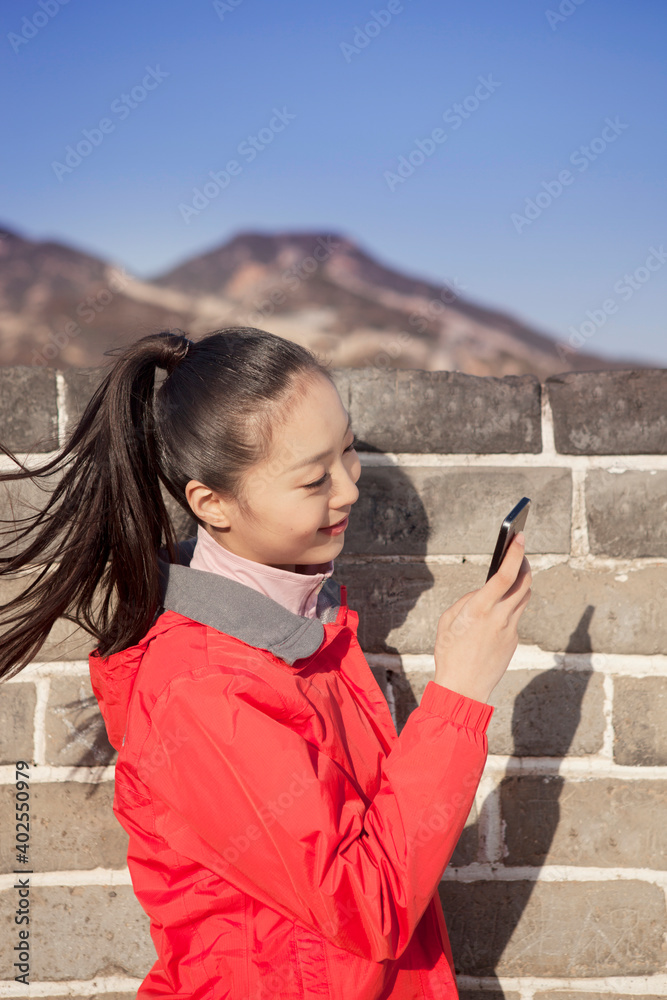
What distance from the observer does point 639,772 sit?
4.83 ft

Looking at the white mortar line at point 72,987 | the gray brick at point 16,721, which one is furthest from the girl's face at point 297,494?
the white mortar line at point 72,987

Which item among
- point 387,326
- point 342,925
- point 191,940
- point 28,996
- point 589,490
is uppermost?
point 387,326

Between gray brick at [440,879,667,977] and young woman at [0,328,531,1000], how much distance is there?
310 millimetres

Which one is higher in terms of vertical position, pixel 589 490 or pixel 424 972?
pixel 589 490

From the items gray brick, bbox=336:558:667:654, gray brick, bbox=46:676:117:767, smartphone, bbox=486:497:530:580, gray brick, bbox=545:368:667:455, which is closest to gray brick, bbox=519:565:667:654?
gray brick, bbox=336:558:667:654

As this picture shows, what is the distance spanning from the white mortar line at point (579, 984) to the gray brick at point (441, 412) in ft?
3.68

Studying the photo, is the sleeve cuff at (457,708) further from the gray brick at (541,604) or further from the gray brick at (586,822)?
the gray brick at (586,822)

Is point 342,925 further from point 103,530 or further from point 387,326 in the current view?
point 387,326

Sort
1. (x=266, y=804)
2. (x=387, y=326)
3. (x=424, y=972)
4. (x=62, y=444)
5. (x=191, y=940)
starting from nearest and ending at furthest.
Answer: (x=266, y=804)
(x=191, y=940)
(x=424, y=972)
(x=62, y=444)
(x=387, y=326)

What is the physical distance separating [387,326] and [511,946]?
10182 mm

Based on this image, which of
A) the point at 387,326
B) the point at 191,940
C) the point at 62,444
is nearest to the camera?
the point at 191,940

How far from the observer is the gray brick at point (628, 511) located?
56.5 inches

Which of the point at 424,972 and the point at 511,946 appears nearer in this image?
the point at 424,972

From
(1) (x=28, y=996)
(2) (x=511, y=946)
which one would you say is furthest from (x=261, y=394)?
(1) (x=28, y=996)
